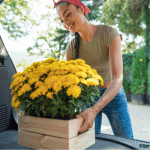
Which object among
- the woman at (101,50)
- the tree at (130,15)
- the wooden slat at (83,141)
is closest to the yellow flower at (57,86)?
the wooden slat at (83,141)

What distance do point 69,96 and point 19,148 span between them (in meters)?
0.38

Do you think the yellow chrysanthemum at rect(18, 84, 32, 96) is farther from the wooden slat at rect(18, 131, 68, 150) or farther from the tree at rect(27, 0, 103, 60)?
the tree at rect(27, 0, 103, 60)

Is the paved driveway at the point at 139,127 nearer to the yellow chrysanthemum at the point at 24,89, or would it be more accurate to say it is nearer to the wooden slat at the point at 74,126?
the wooden slat at the point at 74,126

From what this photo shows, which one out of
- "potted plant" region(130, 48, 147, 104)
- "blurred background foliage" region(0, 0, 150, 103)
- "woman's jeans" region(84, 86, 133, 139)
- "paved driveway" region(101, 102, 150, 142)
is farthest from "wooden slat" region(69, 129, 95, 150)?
"potted plant" region(130, 48, 147, 104)

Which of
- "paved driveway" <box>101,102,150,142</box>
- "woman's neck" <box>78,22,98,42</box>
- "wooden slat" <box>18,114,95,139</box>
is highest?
"woman's neck" <box>78,22,98,42</box>

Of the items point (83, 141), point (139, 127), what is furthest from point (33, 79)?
point (139, 127)

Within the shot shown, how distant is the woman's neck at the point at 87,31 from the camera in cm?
124

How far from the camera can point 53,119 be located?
27.0 inches

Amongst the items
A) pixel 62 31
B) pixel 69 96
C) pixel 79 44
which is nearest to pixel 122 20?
pixel 62 31

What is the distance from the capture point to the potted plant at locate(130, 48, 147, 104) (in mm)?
6434

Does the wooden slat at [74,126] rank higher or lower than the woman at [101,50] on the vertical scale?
lower

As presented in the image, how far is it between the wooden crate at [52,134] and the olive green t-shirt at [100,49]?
0.59 m

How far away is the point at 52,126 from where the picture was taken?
2.26 feet

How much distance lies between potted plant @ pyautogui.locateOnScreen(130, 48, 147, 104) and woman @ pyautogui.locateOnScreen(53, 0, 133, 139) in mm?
5540
